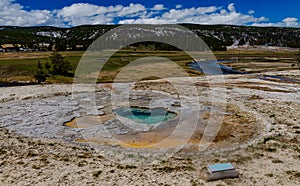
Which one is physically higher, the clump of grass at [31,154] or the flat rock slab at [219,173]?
the flat rock slab at [219,173]

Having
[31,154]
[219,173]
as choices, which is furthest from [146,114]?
[219,173]

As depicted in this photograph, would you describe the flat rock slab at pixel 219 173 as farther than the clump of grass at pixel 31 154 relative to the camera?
No

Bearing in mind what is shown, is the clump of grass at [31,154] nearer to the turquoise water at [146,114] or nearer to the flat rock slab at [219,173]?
the flat rock slab at [219,173]

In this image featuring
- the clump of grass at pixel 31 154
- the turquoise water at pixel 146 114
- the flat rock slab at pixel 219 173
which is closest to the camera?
the flat rock slab at pixel 219 173

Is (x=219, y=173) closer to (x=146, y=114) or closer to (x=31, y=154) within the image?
(x=31, y=154)


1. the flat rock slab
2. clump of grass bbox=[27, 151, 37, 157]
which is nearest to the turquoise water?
clump of grass bbox=[27, 151, 37, 157]

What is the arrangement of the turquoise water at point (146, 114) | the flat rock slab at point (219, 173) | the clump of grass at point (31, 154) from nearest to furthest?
1. the flat rock slab at point (219, 173)
2. the clump of grass at point (31, 154)
3. the turquoise water at point (146, 114)

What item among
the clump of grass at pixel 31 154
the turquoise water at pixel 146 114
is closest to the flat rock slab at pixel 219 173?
the clump of grass at pixel 31 154

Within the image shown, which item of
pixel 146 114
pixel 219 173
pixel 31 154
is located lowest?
pixel 146 114
